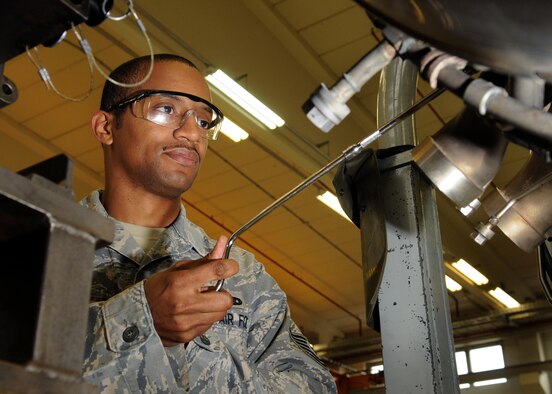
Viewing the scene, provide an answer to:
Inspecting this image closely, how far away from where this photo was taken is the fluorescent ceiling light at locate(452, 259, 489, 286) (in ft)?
22.9

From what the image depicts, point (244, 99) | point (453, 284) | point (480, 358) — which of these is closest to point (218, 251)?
point (244, 99)

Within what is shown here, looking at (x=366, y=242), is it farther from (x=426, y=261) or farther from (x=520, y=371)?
(x=520, y=371)

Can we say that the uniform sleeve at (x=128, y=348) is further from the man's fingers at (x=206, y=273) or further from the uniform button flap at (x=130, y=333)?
the man's fingers at (x=206, y=273)

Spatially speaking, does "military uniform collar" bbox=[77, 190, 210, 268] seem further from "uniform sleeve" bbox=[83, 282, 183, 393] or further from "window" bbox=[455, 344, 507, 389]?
"window" bbox=[455, 344, 507, 389]

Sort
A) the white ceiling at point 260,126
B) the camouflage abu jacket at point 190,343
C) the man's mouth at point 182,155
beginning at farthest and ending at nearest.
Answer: the white ceiling at point 260,126 < the man's mouth at point 182,155 < the camouflage abu jacket at point 190,343

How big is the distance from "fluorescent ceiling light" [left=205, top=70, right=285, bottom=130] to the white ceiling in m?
0.08

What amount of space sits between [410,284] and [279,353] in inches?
11.2

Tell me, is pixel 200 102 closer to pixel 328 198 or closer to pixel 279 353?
pixel 279 353

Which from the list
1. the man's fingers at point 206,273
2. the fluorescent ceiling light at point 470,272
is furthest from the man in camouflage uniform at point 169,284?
the fluorescent ceiling light at point 470,272

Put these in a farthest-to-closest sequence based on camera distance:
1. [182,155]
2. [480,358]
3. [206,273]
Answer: [480,358]
[182,155]
[206,273]

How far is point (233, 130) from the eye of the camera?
491 cm

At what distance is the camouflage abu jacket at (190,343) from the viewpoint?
1.02 meters


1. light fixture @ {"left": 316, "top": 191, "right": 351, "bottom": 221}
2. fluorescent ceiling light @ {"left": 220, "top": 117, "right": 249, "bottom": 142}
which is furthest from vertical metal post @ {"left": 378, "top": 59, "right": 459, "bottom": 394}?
light fixture @ {"left": 316, "top": 191, "right": 351, "bottom": 221}

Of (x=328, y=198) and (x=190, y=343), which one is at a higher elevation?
(x=328, y=198)
